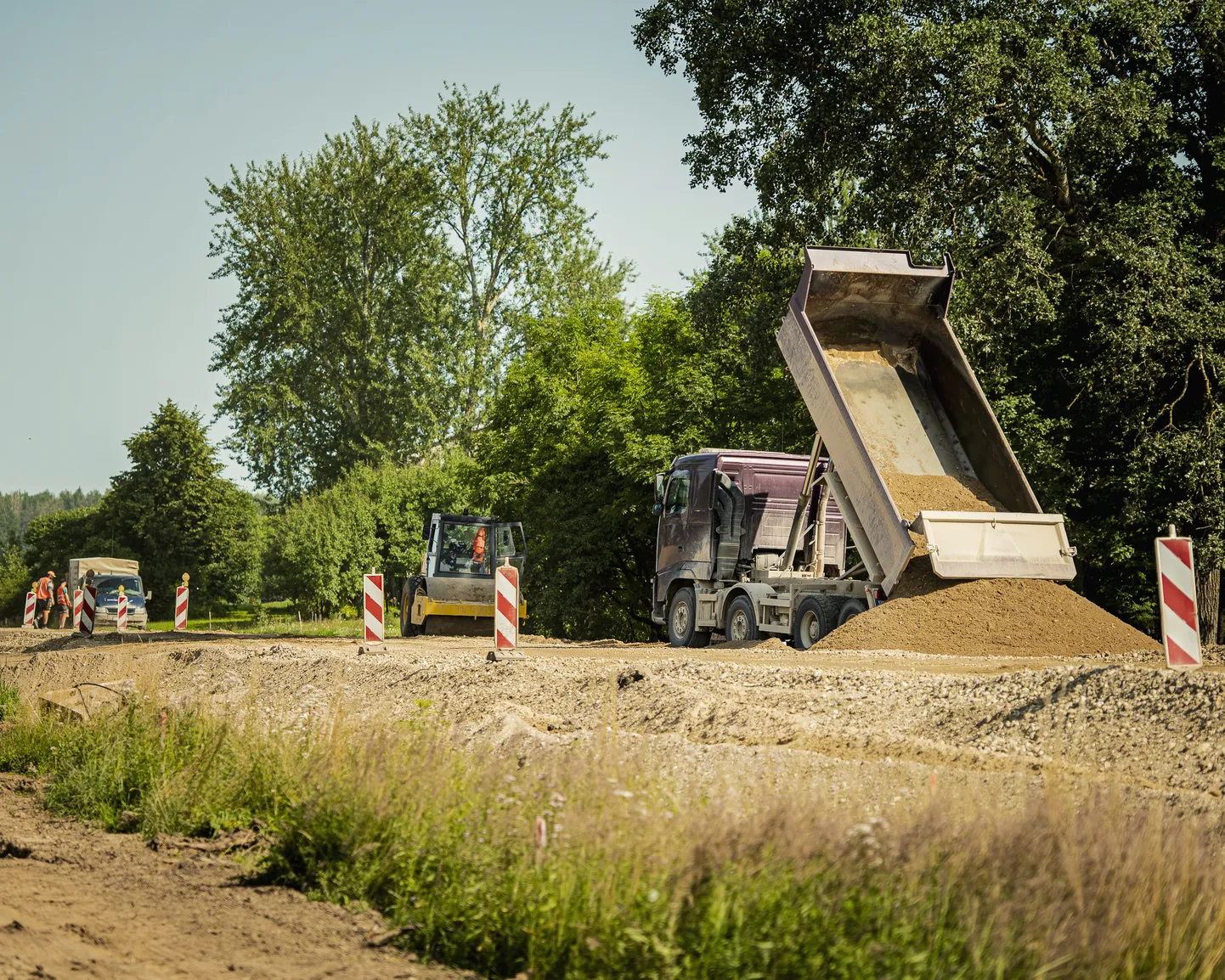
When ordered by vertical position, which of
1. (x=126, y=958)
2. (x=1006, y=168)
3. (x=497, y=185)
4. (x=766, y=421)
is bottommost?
(x=126, y=958)

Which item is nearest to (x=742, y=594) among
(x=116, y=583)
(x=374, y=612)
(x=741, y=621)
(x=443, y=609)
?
(x=741, y=621)

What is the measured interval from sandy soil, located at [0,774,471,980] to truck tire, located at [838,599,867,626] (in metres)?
9.93

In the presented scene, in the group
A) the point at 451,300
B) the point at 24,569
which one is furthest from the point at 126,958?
the point at 24,569

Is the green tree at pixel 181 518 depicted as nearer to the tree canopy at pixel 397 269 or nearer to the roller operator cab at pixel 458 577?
the tree canopy at pixel 397 269

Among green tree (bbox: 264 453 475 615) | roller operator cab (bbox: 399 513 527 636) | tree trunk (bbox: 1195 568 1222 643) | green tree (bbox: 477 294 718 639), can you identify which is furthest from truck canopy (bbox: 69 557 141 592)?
tree trunk (bbox: 1195 568 1222 643)

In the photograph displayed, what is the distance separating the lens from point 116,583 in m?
49.5

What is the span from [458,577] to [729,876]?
72.1 feet

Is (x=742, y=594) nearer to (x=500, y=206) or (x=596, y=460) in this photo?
(x=596, y=460)

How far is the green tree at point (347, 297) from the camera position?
47.1 metres

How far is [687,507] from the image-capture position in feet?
62.6

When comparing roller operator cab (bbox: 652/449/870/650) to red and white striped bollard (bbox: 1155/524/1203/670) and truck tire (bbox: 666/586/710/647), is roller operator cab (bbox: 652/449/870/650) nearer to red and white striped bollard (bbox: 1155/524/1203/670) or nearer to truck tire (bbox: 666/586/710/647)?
truck tire (bbox: 666/586/710/647)

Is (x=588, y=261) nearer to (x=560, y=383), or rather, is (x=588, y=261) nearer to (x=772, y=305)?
(x=560, y=383)

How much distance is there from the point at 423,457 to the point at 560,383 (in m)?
17.2

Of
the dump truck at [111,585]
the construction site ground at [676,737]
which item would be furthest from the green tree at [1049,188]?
the dump truck at [111,585]
